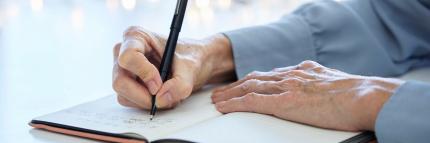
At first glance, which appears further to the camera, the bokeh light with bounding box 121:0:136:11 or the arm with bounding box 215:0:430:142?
the bokeh light with bounding box 121:0:136:11

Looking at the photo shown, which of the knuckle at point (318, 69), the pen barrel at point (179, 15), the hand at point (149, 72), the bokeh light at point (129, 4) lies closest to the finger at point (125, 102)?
the hand at point (149, 72)

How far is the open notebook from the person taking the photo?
2.28 feet

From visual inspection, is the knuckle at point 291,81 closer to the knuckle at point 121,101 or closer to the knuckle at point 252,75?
the knuckle at point 252,75

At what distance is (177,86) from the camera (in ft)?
2.71

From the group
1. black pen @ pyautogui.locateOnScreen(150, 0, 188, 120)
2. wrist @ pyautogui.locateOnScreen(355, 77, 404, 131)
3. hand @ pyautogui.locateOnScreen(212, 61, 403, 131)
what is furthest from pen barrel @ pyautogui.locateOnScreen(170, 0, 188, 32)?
wrist @ pyautogui.locateOnScreen(355, 77, 404, 131)

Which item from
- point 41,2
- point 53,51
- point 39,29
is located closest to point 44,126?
point 53,51

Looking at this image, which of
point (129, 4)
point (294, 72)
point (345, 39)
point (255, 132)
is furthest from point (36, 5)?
point (255, 132)

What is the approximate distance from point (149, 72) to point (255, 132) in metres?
0.16

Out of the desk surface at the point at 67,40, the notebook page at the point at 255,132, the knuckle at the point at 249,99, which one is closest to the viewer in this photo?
the notebook page at the point at 255,132

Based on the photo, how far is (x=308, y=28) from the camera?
1.03 m

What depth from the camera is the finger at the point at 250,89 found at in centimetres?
82

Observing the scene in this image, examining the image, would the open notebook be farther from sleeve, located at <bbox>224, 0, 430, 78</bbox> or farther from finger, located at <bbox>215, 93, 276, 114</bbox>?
sleeve, located at <bbox>224, 0, 430, 78</bbox>

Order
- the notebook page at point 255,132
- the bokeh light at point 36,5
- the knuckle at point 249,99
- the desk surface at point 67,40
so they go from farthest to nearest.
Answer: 1. the bokeh light at point 36,5
2. the desk surface at point 67,40
3. the knuckle at point 249,99
4. the notebook page at point 255,132

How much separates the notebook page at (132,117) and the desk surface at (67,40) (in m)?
0.03
